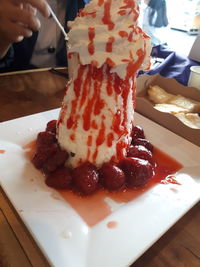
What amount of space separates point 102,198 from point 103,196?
11 millimetres

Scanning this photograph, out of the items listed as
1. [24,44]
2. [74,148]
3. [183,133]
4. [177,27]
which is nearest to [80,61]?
[74,148]

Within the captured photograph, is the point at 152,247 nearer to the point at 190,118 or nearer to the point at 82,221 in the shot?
the point at 82,221

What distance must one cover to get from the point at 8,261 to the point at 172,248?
43 cm

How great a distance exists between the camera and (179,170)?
97cm

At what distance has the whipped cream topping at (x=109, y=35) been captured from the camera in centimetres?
78

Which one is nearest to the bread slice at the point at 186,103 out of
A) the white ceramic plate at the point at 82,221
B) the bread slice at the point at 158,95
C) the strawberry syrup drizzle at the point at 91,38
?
the bread slice at the point at 158,95

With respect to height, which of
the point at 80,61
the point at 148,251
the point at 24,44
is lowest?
the point at 148,251

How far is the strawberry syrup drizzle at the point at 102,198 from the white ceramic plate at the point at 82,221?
2 cm

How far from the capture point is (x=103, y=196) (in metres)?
0.84

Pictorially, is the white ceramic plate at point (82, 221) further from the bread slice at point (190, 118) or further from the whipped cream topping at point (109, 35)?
the whipped cream topping at point (109, 35)

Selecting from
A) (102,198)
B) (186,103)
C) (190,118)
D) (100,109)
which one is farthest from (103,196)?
(186,103)

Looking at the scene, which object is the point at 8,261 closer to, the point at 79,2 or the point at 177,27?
the point at 79,2

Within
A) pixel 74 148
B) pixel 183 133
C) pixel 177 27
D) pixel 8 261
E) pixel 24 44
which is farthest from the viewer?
pixel 177 27

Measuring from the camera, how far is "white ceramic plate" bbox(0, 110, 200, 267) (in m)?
0.61
